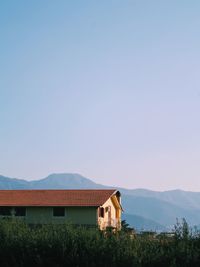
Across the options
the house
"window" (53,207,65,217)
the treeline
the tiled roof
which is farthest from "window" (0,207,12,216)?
the treeline

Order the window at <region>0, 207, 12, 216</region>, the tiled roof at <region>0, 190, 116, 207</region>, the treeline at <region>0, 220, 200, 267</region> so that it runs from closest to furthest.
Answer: the treeline at <region>0, 220, 200, 267</region> → the tiled roof at <region>0, 190, 116, 207</region> → the window at <region>0, 207, 12, 216</region>

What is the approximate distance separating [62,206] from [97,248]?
27903 millimetres

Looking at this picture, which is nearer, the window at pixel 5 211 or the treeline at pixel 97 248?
the treeline at pixel 97 248

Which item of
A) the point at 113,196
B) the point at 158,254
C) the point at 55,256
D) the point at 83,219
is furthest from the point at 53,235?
the point at 113,196

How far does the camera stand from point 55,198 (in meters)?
50.8

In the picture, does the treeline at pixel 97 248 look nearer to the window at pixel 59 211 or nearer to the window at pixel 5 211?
the window at pixel 59 211

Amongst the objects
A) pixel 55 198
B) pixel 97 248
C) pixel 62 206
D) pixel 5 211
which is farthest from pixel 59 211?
pixel 97 248

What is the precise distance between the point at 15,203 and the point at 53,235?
28.3 m

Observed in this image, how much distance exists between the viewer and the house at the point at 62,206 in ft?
158

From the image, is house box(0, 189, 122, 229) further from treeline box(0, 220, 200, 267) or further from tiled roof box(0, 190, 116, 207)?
treeline box(0, 220, 200, 267)

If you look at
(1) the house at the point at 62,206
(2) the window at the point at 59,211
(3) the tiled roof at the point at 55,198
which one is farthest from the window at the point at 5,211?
(2) the window at the point at 59,211

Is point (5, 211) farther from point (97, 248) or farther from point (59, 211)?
point (97, 248)

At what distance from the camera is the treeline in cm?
2000

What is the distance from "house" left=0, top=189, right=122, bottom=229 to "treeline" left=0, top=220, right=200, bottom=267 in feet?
79.5
